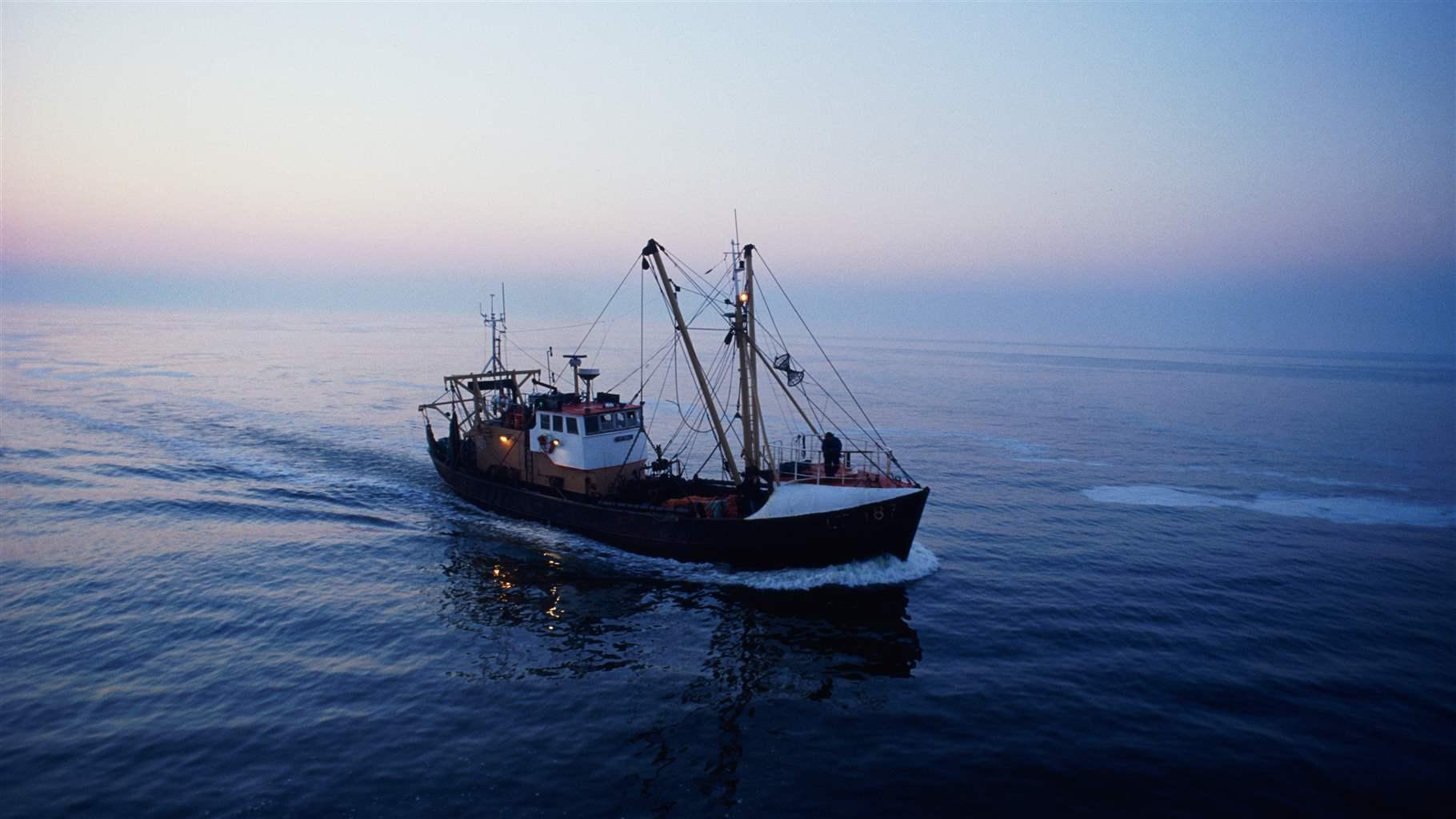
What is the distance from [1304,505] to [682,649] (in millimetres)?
41858

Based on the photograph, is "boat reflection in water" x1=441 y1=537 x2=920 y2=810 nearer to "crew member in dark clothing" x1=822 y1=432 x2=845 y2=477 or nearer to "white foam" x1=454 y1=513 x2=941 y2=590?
"white foam" x1=454 y1=513 x2=941 y2=590

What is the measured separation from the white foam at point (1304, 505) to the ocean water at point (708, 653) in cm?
40

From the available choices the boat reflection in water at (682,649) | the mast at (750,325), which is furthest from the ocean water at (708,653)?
the mast at (750,325)

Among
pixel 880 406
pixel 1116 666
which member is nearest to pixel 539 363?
pixel 880 406

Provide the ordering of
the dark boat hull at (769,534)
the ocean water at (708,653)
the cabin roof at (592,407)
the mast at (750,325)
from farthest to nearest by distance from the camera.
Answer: the cabin roof at (592,407)
the mast at (750,325)
the dark boat hull at (769,534)
the ocean water at (708,653)

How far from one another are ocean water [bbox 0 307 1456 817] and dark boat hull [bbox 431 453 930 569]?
855mm

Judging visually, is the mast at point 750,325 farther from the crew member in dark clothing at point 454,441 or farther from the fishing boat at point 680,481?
the crew member in dark clothing at point 454,441

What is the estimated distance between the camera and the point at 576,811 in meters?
15.4

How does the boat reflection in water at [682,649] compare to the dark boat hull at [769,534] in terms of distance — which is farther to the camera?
the dark boat hull at [769,534]

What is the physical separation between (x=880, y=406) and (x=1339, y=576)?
57.6 metres

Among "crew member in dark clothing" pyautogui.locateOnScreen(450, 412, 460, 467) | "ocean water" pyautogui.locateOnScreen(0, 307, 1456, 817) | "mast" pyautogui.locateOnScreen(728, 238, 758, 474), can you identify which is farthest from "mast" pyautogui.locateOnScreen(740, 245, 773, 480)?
"crew member in dark clothing" pyautogui.locateOnScreen(450, 412, 460, 467)

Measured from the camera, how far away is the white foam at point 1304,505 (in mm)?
39812

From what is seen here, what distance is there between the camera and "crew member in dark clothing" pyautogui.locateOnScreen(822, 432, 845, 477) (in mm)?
29953

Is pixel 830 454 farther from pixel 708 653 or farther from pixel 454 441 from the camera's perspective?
pixel 454 441
